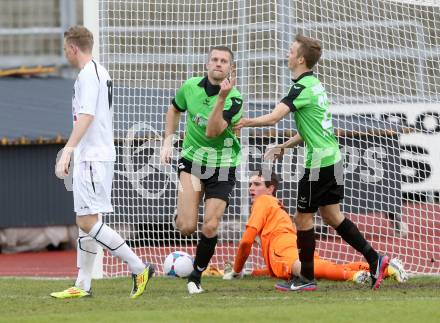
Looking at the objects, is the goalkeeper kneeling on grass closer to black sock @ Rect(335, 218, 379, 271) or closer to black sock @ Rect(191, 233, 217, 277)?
black sock @ Rect(335, 218, 379, 271)

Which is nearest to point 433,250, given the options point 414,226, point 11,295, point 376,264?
point 414,226

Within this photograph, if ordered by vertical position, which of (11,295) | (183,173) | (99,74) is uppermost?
(99,74)

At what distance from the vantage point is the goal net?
11.3 metres

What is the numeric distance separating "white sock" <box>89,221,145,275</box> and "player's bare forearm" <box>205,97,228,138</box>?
1.10 meters

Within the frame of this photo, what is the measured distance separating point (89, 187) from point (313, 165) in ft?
5.73

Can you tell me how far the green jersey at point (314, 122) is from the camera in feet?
27.8

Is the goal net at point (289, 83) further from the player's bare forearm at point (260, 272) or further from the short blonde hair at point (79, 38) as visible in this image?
the short blonde hair at point (79, 38)

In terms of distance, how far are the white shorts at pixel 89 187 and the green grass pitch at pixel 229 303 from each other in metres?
0.69

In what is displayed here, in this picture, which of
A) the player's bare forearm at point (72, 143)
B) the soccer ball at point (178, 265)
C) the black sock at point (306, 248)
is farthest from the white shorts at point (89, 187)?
the soccer ball at point (178, 265)

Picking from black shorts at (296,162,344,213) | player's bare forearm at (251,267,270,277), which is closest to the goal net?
player's bare forearm at (251,267,270,277)

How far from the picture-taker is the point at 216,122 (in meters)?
8.36

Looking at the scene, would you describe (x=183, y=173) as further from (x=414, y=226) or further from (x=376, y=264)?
(x=414, y=226)

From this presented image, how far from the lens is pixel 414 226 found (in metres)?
11.8

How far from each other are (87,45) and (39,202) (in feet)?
21.6
